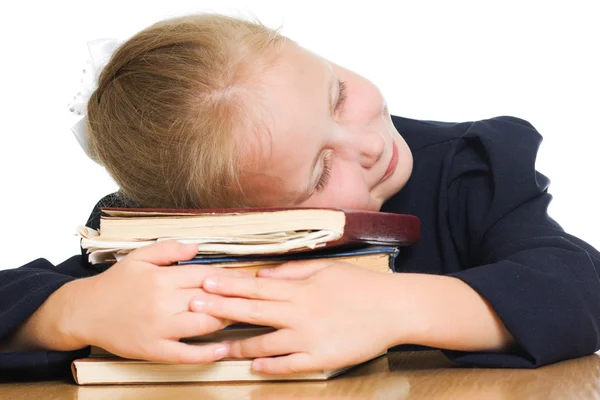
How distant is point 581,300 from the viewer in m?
0.91

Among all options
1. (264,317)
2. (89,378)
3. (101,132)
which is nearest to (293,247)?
(264,317)

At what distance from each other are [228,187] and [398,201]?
0.33 meters

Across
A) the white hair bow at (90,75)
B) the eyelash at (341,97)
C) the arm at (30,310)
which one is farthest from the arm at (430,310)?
the white hair bow at (90,75)

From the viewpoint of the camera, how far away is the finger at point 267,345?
0.81 meters

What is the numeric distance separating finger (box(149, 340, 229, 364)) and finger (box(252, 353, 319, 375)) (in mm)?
47

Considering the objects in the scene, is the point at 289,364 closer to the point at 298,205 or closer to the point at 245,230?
the point at 245,230

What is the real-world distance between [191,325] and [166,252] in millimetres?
82

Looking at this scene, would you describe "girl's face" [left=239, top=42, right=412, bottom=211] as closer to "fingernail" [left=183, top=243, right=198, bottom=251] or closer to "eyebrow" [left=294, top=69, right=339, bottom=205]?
"eyebrow" [left=294, top=69, right=339, bottom=205]

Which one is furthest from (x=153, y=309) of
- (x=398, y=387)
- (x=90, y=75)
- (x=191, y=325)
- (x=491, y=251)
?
(x=90, y=75)

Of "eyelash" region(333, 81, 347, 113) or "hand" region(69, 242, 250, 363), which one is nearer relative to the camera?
"hand" region(69, 242, 250, 363)

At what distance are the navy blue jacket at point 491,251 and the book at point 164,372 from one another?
0.06 m

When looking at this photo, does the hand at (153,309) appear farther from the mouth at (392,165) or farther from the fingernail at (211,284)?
the mouth at (392,165)

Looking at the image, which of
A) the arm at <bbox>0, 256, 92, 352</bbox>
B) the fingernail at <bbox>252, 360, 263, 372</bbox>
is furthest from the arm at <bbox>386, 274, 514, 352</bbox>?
the arm at <bbox>0, 256, 92, 352</bbox>

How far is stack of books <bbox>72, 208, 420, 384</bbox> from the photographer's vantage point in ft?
2.74
